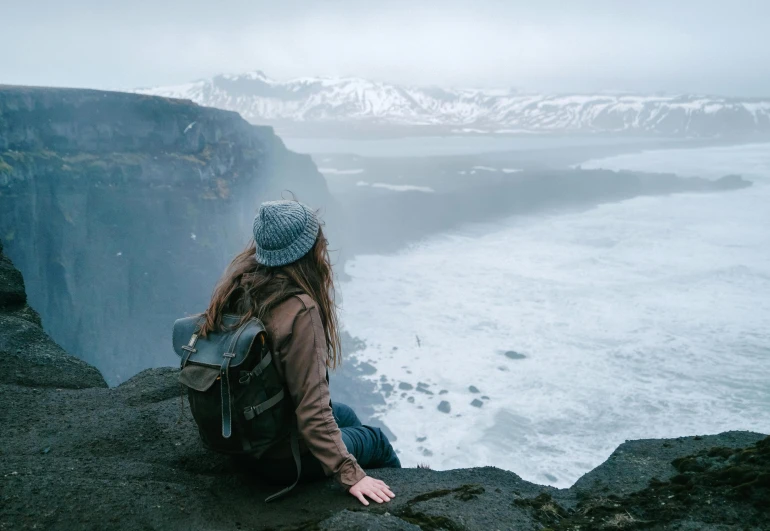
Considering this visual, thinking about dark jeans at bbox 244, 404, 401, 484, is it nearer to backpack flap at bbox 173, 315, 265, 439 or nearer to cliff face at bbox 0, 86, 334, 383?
backpack flap at bbox 173, 315, 265, 439

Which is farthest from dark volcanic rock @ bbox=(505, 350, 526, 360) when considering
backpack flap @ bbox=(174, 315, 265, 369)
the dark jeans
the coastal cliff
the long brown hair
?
backpack flap @ bbox=(174, 315, 265, 369)

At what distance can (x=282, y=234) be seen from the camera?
3.64 m

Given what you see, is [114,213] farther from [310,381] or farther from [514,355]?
[310,381]

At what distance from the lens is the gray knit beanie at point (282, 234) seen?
3643 mm

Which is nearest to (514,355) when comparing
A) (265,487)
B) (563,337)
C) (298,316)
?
(563,337)

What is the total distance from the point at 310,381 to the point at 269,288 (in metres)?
0.67

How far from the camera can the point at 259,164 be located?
7894cm

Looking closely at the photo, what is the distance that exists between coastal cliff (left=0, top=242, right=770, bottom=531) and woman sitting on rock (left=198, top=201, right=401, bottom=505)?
32 centimetres

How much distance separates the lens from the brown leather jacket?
344cm

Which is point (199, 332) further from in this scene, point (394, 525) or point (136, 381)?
point (136, 381)

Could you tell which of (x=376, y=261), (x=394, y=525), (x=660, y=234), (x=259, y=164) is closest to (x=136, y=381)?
(x=394, y=525)

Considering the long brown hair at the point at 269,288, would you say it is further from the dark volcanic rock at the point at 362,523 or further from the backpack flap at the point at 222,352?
the dark volcanic rock at the point at 362,523

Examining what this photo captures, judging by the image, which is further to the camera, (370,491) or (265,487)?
(265,487)

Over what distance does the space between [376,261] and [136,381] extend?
92.2 metres
